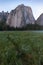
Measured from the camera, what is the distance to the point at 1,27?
37500 mm

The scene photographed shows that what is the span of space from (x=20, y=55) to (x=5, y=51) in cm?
68

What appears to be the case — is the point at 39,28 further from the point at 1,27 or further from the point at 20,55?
the point at 20,55

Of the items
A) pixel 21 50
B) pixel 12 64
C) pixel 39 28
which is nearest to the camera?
pixel 12 64

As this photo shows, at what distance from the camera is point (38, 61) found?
8203 mm

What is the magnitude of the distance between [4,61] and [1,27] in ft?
98.9

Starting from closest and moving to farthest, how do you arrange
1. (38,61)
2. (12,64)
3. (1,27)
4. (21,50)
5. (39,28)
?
(12,64)
(38,61)
(21,50)
(1,27)
(39,28)

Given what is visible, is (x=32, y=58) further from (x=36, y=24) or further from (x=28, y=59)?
(x=36, y=24)

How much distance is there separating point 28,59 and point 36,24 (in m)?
38.8

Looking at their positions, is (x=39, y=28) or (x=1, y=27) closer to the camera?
(x=1, y=27)

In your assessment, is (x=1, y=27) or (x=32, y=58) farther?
(x=1, y=27)

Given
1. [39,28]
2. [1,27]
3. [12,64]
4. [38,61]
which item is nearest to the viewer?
[12,64]

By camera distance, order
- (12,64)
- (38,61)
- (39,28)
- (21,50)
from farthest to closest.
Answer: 1. (39,28)
2. (21,50)
3. (38,61)
4. (12,64)

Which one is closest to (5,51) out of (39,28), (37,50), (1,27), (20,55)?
(20,55)

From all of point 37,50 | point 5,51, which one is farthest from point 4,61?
point 37,50
